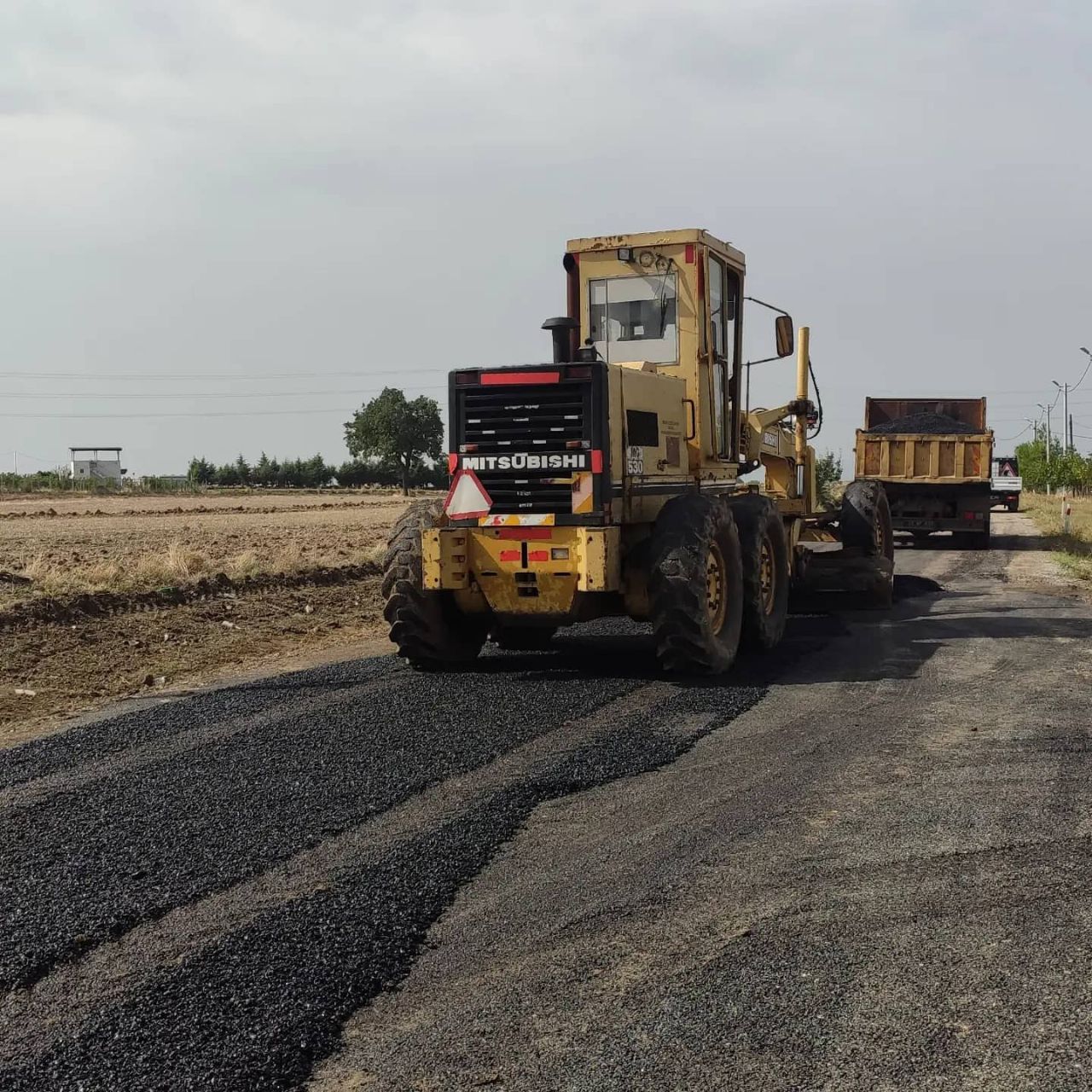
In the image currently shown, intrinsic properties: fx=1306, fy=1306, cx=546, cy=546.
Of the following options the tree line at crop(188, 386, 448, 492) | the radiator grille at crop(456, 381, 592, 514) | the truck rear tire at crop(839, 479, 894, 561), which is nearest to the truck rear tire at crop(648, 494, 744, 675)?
the radiator grille at crop(456, 381, 592, 514)

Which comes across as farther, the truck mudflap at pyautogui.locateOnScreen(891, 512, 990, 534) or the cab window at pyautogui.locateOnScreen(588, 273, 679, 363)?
the truck mudflap at pyautogui.locateOnScreen(891, 512, 990, 534)

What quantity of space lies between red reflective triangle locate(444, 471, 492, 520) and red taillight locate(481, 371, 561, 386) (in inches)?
27.7

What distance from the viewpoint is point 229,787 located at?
688cm

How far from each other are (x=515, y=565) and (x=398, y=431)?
292 ft

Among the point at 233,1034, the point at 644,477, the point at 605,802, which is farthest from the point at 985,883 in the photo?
Result: the point at 644,477

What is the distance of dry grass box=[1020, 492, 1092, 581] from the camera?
19500 millimetres

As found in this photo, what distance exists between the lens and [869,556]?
14562 mm

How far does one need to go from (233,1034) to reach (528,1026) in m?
0.90

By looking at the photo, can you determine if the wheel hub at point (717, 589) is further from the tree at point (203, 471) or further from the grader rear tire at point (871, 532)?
the tree at point (203, 471)

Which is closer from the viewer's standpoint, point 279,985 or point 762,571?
point 279,985

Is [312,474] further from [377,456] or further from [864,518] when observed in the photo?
[864,518]

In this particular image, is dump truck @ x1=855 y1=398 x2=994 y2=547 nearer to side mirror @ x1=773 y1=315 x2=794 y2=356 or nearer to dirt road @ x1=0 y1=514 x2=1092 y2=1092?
side mirror @ x1=773 y1=315 x2=794 y2=356

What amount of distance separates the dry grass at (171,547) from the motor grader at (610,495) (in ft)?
18.3

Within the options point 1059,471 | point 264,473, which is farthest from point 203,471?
point 1059,471
